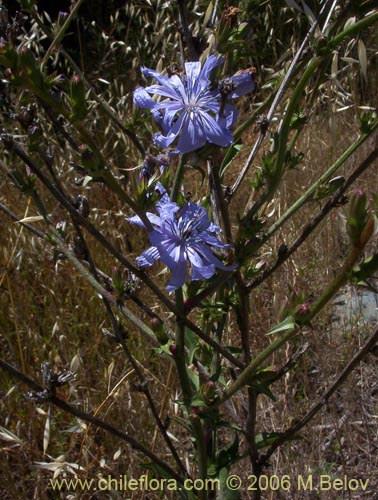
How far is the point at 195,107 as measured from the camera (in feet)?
3.69

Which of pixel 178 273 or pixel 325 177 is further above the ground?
pixel 325 177

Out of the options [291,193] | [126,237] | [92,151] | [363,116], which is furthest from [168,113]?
[291,193]

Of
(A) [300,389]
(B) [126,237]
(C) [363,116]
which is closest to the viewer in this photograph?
(C) [363,116]

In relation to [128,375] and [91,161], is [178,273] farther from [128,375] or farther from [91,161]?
[128,375]

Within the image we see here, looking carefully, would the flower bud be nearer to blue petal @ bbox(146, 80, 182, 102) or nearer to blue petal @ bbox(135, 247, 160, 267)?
blue petal @ bbox(135, 247, 160, 267)

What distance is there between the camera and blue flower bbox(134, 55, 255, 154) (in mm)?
1046

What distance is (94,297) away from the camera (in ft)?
8.18

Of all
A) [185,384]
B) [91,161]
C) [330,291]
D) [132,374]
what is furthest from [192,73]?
[132,374]

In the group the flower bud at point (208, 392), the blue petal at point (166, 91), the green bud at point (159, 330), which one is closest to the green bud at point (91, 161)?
the blue petal at point (166, 91)

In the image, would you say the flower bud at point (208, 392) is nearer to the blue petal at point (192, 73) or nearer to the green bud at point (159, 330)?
the green bud at point (159, 330)

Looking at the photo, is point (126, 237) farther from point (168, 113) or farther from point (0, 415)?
point (168, 113)

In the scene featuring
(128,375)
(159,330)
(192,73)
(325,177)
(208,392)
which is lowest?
(208,392)

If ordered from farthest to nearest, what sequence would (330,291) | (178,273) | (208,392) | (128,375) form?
1. (128,375)
2. (208,392)
3. (178,273)
4. (330,291)

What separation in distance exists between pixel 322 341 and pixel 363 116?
137cm
